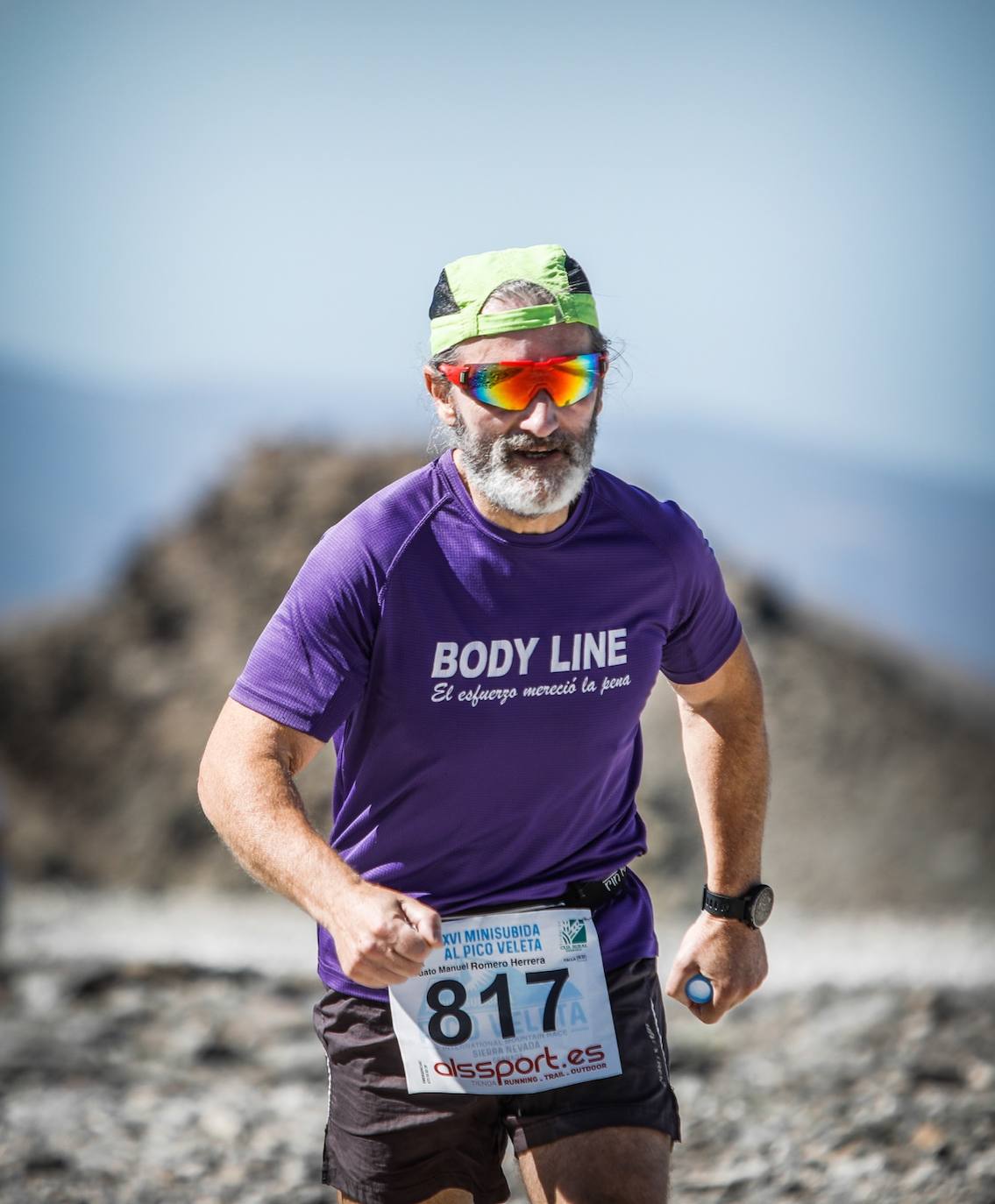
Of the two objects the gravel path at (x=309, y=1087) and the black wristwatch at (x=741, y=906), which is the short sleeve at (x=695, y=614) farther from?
the gravel path at (x=309, y=1087)

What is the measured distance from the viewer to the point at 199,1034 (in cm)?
830

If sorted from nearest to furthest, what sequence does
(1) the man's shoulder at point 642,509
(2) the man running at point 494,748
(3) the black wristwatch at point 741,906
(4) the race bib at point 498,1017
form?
(2) the man running at point 494,748, (4) the race bib at point 498,1017, (1) the man's shoulder at point 642,509, (3) the black wristwatch at point 741,906

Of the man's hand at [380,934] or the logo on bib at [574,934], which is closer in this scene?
the man's hand at [380,934]

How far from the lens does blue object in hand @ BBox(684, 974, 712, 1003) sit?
3330mm

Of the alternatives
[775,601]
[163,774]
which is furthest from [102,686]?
[775,601]

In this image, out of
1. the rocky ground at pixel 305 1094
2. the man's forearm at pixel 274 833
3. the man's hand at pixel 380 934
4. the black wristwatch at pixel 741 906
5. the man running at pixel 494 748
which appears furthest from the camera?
the rocky ground at pixel 305 1094

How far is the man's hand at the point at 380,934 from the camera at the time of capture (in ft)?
8.46

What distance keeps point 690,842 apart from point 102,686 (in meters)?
9.62

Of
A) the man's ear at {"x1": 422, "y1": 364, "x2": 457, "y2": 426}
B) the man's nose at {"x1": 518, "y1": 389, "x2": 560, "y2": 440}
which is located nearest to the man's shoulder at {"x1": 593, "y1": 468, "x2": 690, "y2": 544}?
the man's nose at {"x1": 518, "y1": 389, "x2": 560, "y2": 440}

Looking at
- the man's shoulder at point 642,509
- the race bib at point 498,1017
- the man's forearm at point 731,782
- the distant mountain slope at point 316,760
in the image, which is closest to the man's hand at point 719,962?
the man's forearm at point 731,782

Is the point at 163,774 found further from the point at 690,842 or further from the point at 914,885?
the point at 914,885

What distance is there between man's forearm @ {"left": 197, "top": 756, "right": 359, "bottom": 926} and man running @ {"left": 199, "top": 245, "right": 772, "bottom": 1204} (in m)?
0.01

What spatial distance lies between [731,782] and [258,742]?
1.24 m

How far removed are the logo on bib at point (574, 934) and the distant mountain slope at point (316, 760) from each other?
1038 centimetres
